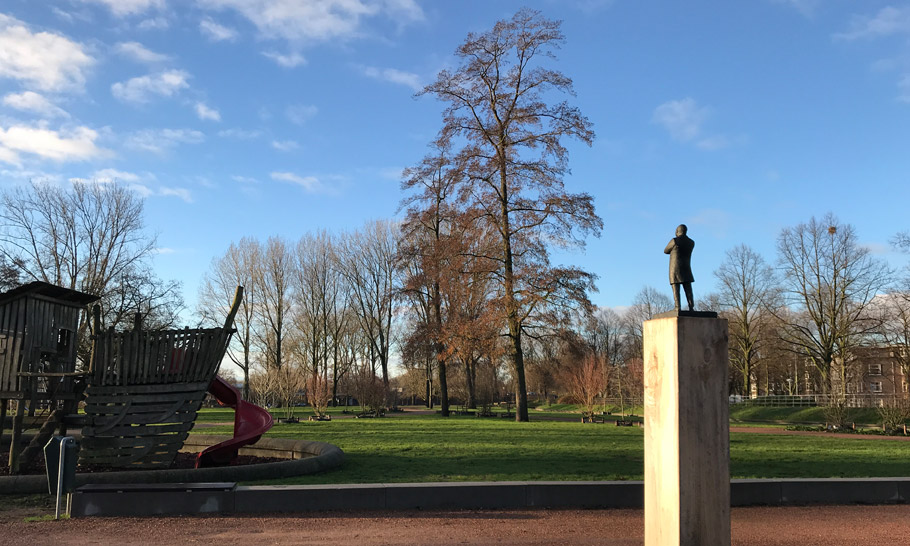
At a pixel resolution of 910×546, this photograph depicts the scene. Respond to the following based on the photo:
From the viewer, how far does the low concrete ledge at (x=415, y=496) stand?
870cm

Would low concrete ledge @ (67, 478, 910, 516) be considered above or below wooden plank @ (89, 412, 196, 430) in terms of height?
below

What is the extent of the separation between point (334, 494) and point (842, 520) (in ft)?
23.1

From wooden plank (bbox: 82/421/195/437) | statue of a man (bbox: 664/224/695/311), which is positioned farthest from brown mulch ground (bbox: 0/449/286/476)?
statue of a man (bbox: 664/224/695/311)

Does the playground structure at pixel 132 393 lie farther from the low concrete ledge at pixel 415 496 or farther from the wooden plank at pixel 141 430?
the low concrete ledge at pixel 415 496

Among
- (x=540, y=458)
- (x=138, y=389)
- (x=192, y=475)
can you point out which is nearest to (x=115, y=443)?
(x=138, y=389)

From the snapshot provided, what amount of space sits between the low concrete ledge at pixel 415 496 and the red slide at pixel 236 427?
2956 mm

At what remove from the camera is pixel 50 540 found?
7320 mm

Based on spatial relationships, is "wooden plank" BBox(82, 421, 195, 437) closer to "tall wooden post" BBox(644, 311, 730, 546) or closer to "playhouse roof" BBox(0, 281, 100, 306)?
"playhouse roof" BBox(0, 281, 100, 306)

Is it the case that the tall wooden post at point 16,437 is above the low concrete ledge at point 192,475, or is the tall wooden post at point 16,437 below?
above

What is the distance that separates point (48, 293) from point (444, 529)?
8.84m

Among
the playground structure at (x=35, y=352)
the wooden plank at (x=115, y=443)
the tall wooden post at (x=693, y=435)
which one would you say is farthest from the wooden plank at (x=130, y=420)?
Result: the tall wooden post at (x=693, y=435)

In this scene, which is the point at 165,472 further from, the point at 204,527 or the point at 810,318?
the point at 810,318

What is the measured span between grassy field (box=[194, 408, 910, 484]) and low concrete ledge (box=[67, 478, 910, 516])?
1.07 metres

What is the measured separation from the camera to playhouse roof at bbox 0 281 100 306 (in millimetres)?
11242
